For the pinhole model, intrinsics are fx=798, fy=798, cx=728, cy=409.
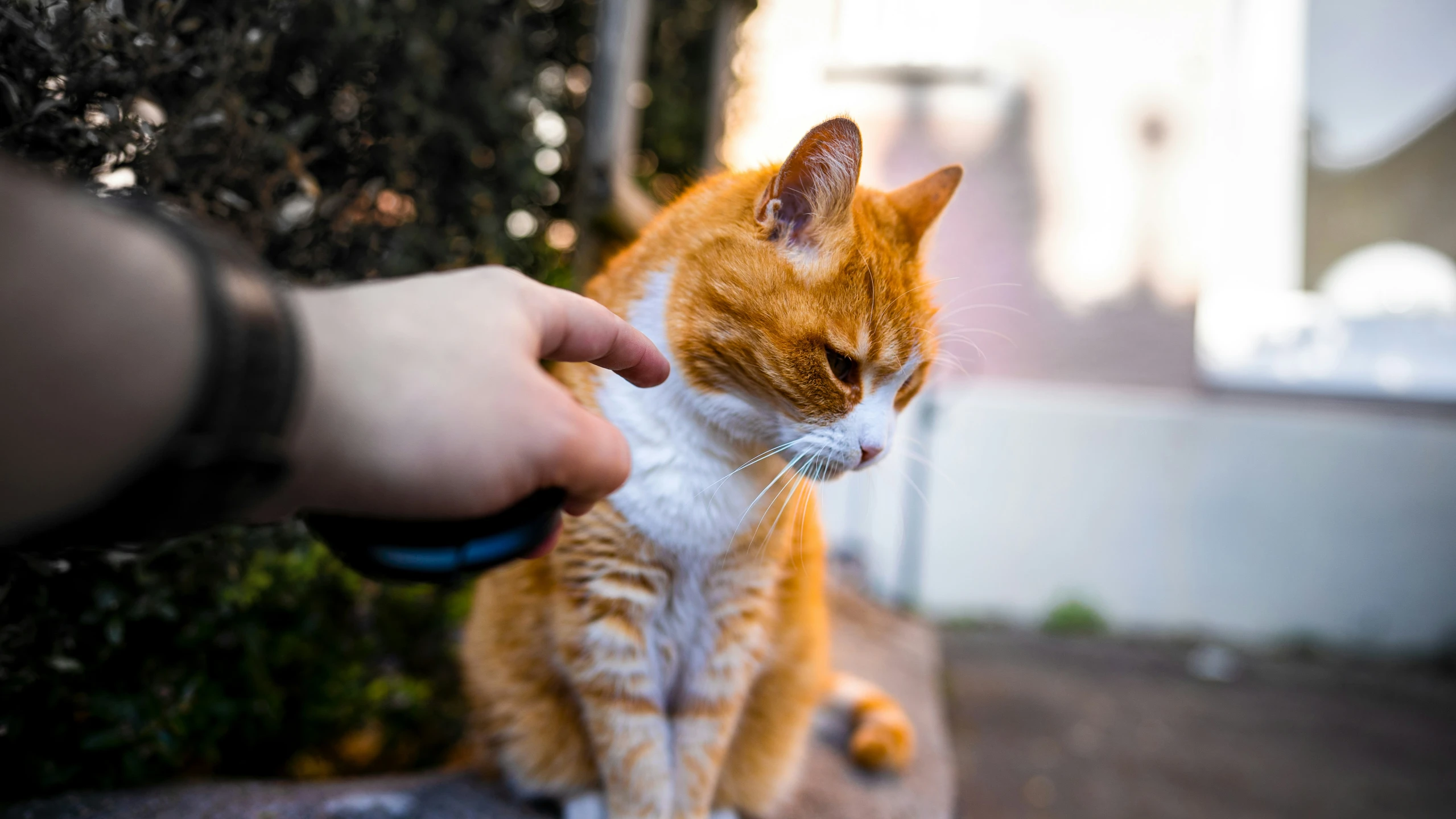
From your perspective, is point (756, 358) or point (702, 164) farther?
point (702, 164)

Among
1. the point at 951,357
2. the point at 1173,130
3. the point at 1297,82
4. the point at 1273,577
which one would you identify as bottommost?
the point at 1273,577

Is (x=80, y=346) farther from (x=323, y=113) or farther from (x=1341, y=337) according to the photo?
(x=1341, y=337)

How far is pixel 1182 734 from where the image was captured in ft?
8.82

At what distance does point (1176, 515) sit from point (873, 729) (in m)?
2.70

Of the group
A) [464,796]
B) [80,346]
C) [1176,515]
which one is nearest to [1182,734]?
[1176,515]

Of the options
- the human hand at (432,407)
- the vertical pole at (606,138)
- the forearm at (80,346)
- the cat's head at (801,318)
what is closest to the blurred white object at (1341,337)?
the vertical pole at (606,138)

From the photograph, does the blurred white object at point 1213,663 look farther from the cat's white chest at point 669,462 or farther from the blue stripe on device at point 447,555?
the blue stripe on device at point 447,555

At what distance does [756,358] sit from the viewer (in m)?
0.98

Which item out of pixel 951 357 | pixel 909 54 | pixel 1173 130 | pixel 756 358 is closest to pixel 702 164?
pixel 909 54

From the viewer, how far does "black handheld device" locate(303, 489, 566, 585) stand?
1.85 ft

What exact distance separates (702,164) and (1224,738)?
2.65 meters

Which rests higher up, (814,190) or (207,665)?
(814,190)

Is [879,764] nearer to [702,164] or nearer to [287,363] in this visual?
[287,363]

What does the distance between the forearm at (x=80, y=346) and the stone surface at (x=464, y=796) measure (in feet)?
2.98
